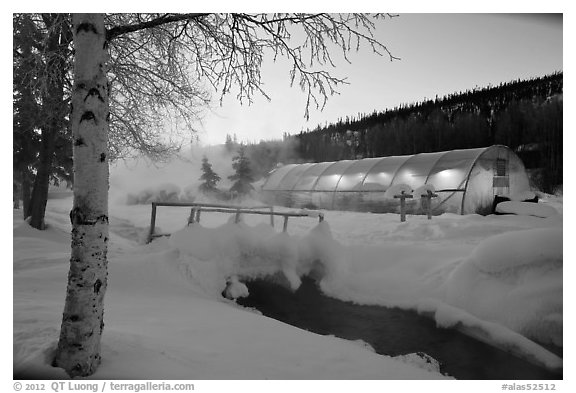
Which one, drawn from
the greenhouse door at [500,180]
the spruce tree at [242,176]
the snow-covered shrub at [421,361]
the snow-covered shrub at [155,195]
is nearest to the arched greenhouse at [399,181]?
the greenhouse door at [500,180]

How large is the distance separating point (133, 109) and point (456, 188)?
9.39 m

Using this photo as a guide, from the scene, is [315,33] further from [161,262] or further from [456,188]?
[456,188]

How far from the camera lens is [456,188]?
10500 mm

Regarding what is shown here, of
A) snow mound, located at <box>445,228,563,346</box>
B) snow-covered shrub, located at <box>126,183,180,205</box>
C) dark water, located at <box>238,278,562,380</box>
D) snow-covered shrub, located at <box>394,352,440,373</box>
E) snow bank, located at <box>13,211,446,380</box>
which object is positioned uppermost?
snow-covered shrub, located at <box>126,183,180,205</box>

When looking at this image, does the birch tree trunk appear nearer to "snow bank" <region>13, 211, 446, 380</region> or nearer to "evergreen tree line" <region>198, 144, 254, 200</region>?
"snow bank" <region>13, 211, 446, 380</region>

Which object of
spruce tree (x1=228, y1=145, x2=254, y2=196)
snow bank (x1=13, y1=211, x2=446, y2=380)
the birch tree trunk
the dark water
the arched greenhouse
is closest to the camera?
the birch tree trunk

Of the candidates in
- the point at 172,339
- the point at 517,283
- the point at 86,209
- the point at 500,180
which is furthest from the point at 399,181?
the point at 86,209

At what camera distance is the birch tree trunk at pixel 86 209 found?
1.86 metres

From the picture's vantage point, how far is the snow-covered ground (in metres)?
2.29

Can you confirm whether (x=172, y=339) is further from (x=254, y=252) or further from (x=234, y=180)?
(x=234, y=180)

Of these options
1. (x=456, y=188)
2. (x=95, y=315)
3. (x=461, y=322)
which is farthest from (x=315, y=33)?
(x=456, y=188)

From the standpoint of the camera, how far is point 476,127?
6.48m

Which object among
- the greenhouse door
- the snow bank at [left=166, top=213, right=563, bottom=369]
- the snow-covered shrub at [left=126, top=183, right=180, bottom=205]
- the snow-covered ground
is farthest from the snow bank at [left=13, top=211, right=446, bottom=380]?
the greenhouse door

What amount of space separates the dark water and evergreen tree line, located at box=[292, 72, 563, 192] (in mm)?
1971
